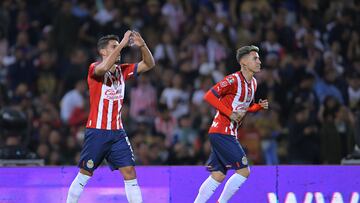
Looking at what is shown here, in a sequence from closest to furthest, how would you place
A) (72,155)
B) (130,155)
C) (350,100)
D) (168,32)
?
(130,155), (72,155), (350,100), (168,32)

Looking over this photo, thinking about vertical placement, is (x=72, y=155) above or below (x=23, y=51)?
below

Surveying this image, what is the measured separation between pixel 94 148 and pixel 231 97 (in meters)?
1.73

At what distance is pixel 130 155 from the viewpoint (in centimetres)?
1148

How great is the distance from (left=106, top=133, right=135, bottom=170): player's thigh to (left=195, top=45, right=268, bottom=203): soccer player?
1.01 m

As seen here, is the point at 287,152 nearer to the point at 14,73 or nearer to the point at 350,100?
the point at 350,100

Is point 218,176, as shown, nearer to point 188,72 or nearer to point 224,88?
point 224,88

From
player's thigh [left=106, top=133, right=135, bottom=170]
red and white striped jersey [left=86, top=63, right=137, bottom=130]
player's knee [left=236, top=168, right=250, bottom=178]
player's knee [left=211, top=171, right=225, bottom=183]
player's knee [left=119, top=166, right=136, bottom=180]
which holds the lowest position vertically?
player's knee [left=211, top=171, right=225, bottom=183]

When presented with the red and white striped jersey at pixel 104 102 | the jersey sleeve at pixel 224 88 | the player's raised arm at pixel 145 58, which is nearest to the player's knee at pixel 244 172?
the jersey sleeve at pixel 224 88

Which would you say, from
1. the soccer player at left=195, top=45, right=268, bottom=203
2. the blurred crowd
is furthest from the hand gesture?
the blurred crowd

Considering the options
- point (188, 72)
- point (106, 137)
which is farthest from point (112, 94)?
point (188, 72)

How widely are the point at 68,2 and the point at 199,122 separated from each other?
A: 3.99 metres

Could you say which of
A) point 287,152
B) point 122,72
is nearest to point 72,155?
point 287,152

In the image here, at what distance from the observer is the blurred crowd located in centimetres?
1666

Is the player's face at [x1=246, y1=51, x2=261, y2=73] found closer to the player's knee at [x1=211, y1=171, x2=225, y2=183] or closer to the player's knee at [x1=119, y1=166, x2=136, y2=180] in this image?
the player's knee at [x1=211, y1=171, x2=225, y2=183]
